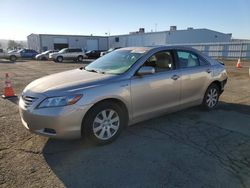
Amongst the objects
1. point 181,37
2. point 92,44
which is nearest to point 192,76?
point 181,37

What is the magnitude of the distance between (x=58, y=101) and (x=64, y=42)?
46.9 metres

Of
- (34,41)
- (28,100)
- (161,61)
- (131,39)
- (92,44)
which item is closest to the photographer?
(28,100)

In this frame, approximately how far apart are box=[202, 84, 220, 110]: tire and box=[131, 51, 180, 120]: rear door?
1.10 meters

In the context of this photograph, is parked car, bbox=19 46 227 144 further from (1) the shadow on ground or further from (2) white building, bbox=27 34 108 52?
(2) white building, bbox=27 34 108 52

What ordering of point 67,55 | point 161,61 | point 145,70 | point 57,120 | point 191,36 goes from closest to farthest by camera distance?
point 57,120 < point 145,70 < point 161,61 < point 67,55 < point 191,36

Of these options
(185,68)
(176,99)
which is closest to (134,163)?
(176,99)

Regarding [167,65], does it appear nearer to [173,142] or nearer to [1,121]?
[173,142]

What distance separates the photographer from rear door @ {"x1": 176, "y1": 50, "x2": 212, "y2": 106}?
4.96m

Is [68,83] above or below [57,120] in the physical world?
above

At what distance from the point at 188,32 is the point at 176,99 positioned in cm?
3551

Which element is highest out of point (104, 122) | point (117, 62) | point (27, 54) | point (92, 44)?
point (92, 44)

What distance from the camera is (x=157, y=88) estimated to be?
4.41m

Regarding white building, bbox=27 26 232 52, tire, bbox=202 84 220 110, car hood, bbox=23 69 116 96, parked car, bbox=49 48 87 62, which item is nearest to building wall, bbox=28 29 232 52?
white building, bbox=27 26 232 52

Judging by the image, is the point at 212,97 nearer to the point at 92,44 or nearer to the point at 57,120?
the point at 57,120
